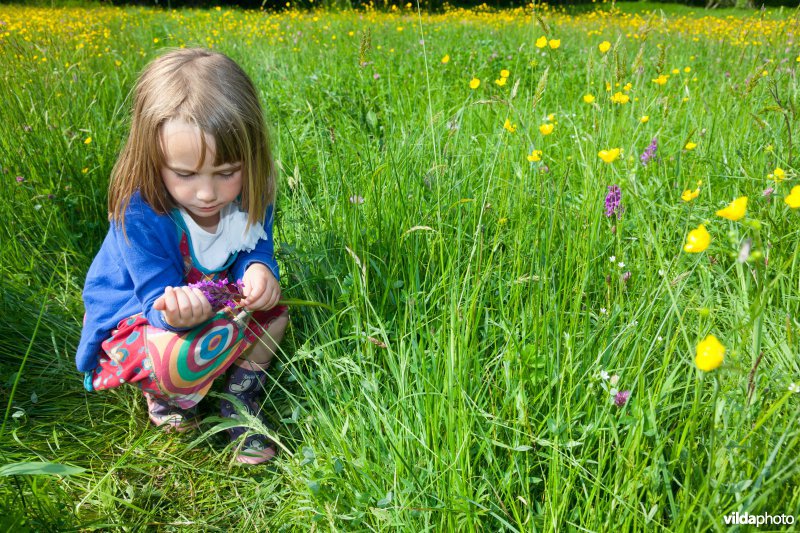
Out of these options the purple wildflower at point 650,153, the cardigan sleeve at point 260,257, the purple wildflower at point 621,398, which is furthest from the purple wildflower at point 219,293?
the purple wildflower at point 650,153

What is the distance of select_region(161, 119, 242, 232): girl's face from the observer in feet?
4.64

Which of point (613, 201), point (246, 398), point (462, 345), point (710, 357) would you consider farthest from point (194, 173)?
point (710, 357)

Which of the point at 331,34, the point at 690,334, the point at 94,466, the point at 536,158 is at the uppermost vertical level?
the point at 331,34

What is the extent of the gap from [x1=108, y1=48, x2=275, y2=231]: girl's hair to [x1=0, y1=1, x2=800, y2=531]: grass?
0.29 meters

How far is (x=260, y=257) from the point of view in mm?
1694

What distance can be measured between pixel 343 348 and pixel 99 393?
0.84 meters

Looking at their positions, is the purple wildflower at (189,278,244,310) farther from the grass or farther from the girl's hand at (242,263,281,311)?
the grass

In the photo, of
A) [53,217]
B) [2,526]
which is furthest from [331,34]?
[2,526]

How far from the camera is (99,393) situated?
1.81 meters

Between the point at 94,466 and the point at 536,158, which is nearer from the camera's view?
the point at 536,158

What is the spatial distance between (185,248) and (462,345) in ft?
2.90

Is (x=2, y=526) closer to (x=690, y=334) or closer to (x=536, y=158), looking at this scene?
(x=536, y=158)

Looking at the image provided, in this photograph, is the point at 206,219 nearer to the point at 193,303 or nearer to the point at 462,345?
the point at 193,303

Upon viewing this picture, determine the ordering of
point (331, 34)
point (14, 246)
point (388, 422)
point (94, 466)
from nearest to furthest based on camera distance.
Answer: point (388, 422), point (94, 466), point (14, 246), point (331, 34)
